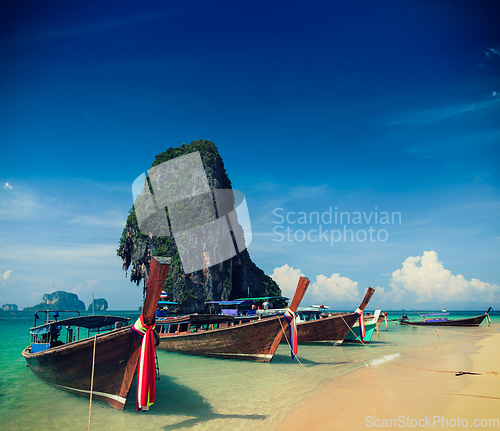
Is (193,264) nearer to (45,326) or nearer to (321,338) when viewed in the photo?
(321,338)

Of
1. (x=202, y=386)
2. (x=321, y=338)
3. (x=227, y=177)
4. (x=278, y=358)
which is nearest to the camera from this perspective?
(x=202, y=386)

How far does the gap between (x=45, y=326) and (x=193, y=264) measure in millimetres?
37677

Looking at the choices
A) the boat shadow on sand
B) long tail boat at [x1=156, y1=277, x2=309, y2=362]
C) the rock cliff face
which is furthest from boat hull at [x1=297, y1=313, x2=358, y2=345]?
the rock cliff face

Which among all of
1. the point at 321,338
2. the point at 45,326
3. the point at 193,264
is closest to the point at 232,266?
the point at 193,264

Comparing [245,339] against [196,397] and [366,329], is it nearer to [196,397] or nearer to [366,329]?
[196,397]

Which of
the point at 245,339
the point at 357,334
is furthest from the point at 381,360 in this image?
the point at 245,339

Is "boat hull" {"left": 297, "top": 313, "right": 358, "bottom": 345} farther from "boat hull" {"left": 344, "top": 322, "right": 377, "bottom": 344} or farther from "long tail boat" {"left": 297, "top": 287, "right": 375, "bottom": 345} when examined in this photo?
"boat hull" {"left": 344, "top": 322, "right": 377, "bottom": 344}

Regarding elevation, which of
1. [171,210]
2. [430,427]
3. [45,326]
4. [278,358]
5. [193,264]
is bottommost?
[278,358]

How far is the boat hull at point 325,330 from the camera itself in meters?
15.9

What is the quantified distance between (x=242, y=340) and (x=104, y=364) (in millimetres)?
6086

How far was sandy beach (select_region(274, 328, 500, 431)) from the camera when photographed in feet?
18.9

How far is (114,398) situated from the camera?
635 cm

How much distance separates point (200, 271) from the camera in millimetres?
48156

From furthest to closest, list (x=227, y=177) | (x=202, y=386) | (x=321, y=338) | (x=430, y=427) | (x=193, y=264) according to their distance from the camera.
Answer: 1. (x=227, y=177)
2. (x=193, y=264)
3. (x=321, y=338)
4. (x=202, y=386)
5. (x=430, y=427)
